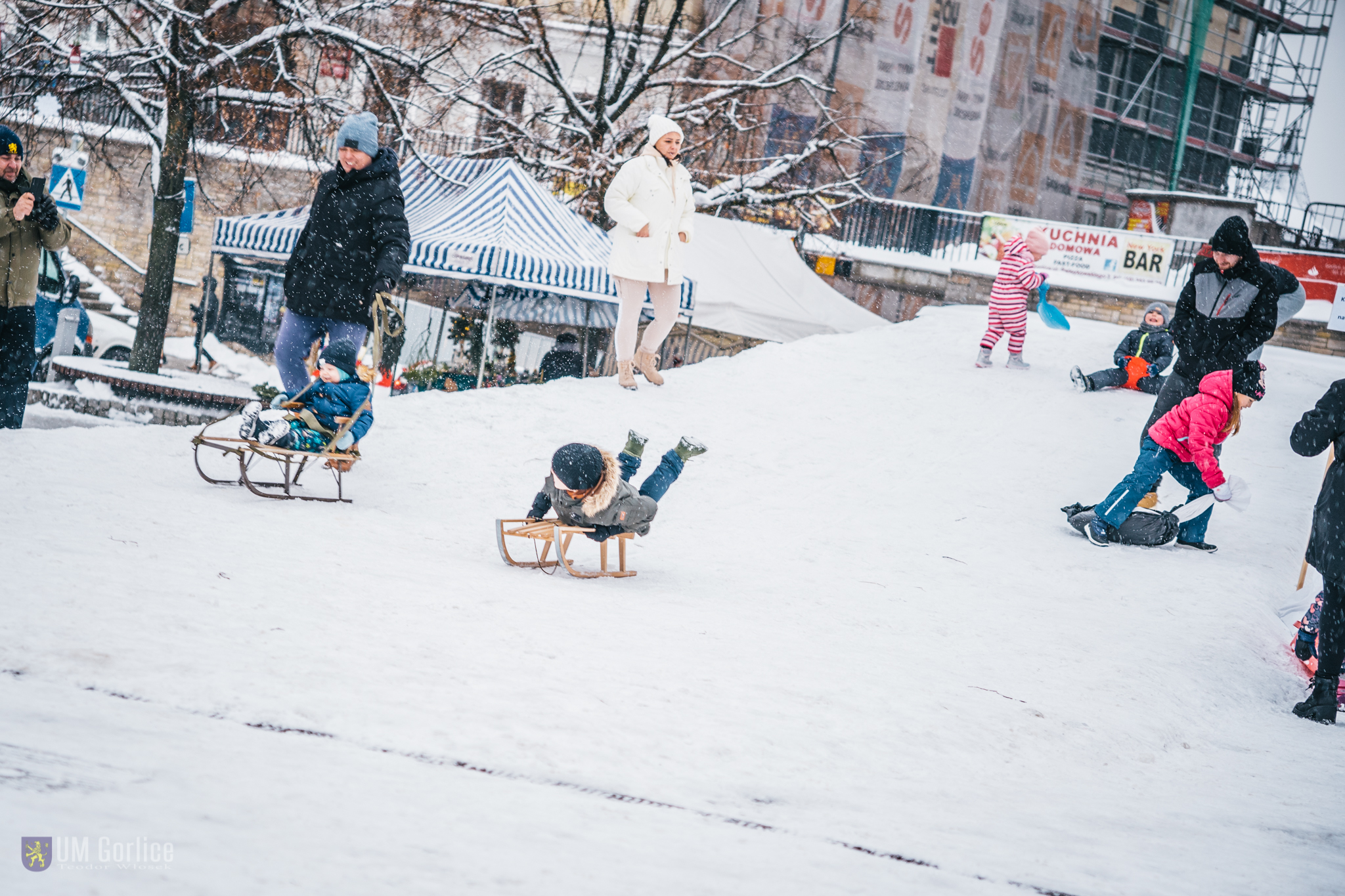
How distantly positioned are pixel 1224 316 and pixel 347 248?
5.17 m

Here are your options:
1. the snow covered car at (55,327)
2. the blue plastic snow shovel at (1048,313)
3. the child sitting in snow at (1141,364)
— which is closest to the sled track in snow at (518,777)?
the snow covered car at (55,327)

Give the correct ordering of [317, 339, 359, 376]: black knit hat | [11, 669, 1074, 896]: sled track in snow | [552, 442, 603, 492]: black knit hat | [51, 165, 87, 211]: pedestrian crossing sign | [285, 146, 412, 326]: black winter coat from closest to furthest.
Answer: [11, 669, 1074, 896]: sled track in snow → [552, 442, 603, 492]: black knit hat → [317, 339, 359, 376]: black knit hat → [285, 146, 412, 326]: black winter coat → [51, 165, 87, 211]: pedestrian crossing sign

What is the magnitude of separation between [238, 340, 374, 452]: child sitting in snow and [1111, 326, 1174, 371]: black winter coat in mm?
8117

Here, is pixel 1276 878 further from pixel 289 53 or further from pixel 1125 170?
pixel 1125 170

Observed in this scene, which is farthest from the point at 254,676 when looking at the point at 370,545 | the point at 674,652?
the point at 370,545

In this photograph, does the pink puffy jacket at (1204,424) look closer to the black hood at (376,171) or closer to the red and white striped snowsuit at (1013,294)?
the black hood at (376,171)

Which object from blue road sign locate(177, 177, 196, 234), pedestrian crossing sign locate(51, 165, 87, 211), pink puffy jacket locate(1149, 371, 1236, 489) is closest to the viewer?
pink puffy jacket locate(1149, 371, 1236, 489)

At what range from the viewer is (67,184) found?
1292cm

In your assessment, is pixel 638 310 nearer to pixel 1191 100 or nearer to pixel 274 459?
pixel 274 459

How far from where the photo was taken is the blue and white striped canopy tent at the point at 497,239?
36.8 ft

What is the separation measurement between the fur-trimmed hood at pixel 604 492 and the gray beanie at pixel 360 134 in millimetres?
2510

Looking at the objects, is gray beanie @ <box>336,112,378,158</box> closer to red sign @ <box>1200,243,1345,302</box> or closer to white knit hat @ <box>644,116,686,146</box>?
white knit hat @ <box>644,116,686,146</box>

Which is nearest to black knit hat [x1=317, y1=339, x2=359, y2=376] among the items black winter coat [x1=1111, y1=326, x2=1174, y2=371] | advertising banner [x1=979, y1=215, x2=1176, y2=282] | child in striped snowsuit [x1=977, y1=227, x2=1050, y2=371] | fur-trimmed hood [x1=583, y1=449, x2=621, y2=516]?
fur-trimmed hood [x1=583, y1=449, x2=621, y2=516]

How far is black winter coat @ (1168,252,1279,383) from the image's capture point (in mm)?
6543
